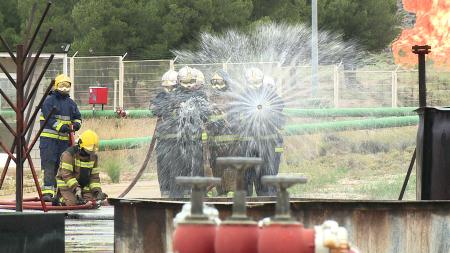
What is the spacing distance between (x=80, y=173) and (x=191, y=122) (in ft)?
6.41

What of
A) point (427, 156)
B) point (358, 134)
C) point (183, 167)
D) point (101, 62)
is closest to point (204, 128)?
point (183, 167)

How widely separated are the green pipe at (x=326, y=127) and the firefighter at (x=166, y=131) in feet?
36.9

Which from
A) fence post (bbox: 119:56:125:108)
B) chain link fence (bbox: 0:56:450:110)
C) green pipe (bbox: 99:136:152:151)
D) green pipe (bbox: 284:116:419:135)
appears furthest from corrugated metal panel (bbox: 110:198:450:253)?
fence post (bbox: 119:56:125:108)

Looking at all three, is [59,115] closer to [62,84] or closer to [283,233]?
[62,84]

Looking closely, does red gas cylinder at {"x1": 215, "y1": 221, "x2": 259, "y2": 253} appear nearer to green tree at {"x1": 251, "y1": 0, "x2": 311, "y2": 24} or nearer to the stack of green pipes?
the stack of green pipes

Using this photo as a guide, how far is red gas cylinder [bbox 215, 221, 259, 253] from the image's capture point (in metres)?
4.89

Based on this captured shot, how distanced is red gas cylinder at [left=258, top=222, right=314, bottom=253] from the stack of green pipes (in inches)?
995

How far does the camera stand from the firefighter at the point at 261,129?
18.2 metres

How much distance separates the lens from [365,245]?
29.6ft

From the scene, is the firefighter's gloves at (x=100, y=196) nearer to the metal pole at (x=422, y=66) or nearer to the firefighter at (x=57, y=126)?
the firefighter at (x=57, y=126)

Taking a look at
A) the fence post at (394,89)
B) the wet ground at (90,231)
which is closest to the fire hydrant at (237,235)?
the wet ground at (90,231)

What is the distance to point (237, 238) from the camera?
Result: 490 cm

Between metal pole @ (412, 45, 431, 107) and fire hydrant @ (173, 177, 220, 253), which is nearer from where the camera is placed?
fire hydrant @ (173, 177, 220, 253)

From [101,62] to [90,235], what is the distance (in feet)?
76.6
